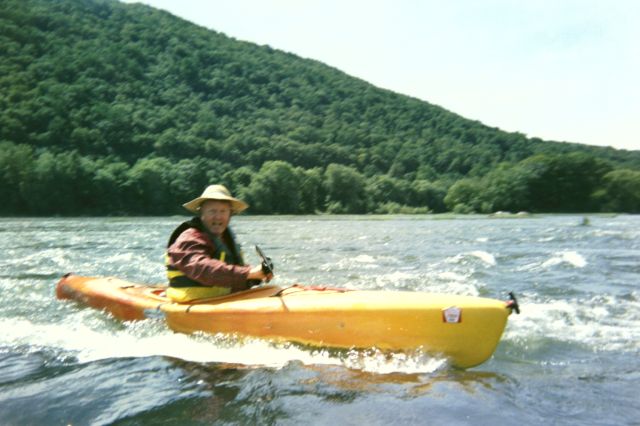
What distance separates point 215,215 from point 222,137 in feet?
258

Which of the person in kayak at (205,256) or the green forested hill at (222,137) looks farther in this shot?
the green forested hill at (222,137)

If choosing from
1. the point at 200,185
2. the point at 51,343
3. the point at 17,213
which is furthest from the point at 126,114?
the point at 51,343

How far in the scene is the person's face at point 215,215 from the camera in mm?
6359

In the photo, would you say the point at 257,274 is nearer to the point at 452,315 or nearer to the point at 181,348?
the point at 181,348

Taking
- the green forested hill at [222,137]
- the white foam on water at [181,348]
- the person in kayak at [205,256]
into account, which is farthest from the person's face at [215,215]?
the green forested hill at [222,137]

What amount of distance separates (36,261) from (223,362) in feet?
34.7

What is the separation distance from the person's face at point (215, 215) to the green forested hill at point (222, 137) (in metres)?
49.2

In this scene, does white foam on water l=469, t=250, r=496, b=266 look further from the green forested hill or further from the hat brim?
the green forested hill

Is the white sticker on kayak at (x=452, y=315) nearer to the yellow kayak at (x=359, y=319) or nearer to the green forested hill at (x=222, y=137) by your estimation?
the yellow kayak at (x=359, y=319)

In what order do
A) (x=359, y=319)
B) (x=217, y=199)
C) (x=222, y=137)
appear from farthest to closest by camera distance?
(x=222, y=137) < (x=217, y=199) < (x=359, y=319)

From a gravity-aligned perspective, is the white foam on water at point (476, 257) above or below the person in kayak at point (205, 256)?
below

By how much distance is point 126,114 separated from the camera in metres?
75.9

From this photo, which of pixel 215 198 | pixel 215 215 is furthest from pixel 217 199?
pixel 215 215

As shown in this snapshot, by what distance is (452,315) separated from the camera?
5004mm
